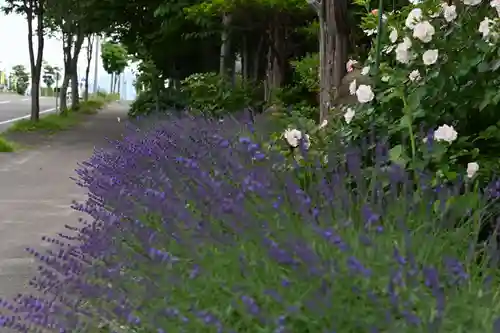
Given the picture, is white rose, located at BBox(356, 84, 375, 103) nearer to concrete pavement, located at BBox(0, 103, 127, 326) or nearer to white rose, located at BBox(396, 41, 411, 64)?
white rose, located at BBox(396, 41, 411, 64)

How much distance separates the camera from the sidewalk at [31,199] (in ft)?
18.7

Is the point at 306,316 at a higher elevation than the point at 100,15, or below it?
below

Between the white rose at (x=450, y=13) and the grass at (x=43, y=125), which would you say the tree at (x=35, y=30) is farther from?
the white rose at (x=450, y=13)

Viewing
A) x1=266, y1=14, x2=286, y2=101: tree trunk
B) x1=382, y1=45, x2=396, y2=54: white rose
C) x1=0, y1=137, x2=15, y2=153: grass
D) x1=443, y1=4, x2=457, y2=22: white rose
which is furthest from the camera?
x1=0, y1=137, x2=15, y2=153: grass

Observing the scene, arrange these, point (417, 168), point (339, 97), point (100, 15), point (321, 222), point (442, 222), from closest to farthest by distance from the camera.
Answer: point (321, 222), point (442, 222), point (417, 168), point (339, 97), point (100, 15)

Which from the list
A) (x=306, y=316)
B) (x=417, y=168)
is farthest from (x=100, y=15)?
(x=306, y=316)

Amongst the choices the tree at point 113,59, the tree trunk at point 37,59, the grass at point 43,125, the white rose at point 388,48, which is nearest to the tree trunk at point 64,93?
the grass at point 43,125

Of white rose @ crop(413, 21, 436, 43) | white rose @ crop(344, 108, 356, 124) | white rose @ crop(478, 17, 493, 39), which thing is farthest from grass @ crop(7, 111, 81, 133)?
white rose @ crop(478, 17, 493, 39)

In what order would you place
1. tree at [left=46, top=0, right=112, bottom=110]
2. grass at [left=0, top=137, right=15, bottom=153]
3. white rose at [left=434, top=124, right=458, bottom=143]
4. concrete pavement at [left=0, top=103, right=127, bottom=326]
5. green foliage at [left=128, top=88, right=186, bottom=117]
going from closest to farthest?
white rose at [left=434, top=124, right=458, bottom=143] < concrete pavement at [left=0, top=103, right=127, bottom=326] < grass at [left=0, top=137, right=15, bottom=153] < tree at [left=46, top=0, right=112, bottom=110] < green foliage at [left=128, top=88, right=186, bottom=117]

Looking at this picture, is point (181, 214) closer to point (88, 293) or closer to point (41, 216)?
point (88, 293)

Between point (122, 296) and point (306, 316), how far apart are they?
0.85 m

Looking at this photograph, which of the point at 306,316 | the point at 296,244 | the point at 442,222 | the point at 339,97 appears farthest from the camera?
the point at 339,97

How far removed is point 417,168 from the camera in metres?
3.54

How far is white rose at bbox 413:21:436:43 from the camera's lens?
392 cm
